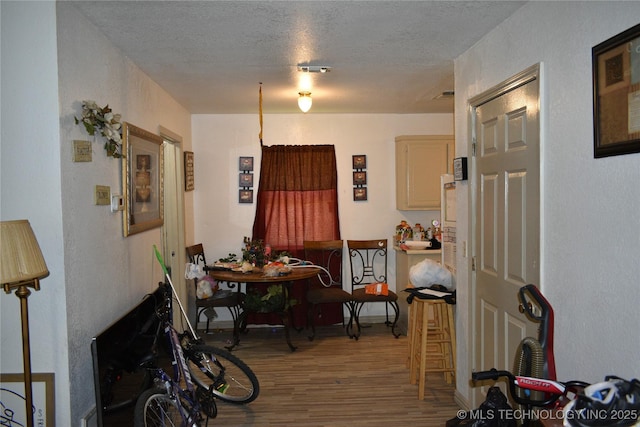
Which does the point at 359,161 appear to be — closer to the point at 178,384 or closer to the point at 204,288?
the point at 204,288

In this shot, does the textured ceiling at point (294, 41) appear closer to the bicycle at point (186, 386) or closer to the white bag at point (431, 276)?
the bicycle at point (186, 386)

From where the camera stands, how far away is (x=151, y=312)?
3182mm

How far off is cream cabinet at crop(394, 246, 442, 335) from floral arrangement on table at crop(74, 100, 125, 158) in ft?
11.3

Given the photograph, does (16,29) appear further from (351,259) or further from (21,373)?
(351,259)

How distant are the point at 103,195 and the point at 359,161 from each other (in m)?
3.64

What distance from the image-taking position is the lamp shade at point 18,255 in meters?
1.86

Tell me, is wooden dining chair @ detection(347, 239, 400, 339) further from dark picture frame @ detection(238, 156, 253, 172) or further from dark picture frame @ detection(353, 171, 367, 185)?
dark picture frame @ detection(238, 156, 253, 172)

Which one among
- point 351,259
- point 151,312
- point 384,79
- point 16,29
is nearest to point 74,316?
point 151,312

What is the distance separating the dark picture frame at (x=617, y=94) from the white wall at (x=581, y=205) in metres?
0.04

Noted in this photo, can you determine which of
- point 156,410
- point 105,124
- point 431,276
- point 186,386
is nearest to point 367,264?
point 431,276

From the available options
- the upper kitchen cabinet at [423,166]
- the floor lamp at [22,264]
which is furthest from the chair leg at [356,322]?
the floor lamp at [22,264]

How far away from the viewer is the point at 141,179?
A: 3.42 metres

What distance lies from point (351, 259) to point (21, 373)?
3993 millimetres

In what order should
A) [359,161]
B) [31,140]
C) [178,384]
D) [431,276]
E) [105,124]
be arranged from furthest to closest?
1. [359,161]
2. [431,276]
3. [178,384]
4. [105,124]
5. [31,140]
